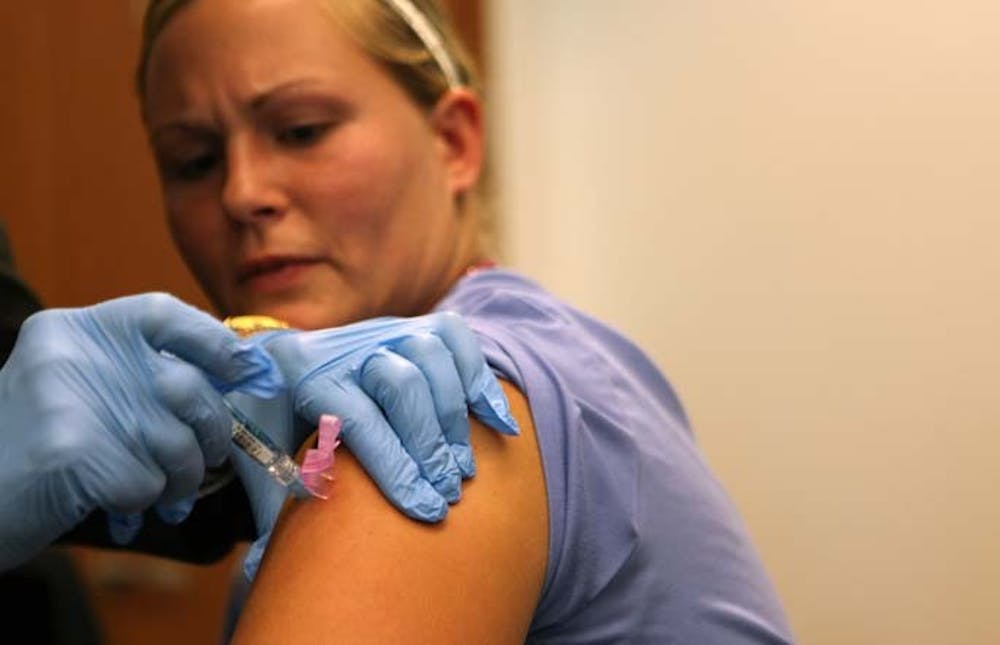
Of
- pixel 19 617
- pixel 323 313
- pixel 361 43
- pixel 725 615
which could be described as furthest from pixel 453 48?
pixel 19 617

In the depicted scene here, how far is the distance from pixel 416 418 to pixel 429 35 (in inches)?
21.7

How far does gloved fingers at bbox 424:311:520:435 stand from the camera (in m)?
0.68

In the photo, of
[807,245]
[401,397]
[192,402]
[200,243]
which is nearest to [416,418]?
[401,397]

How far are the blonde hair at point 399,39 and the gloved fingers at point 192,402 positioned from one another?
1.38 feet

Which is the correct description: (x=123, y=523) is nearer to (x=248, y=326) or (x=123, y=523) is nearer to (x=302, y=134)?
(x=248, y=326)

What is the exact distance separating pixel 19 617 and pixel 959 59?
1.36m

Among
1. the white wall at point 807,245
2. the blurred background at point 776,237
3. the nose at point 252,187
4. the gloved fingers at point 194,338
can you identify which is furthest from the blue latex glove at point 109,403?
the white wall at point 807,245

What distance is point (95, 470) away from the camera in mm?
652

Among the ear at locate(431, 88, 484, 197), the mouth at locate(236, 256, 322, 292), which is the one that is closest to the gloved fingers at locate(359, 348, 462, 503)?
the mouth at locate(236, 256, 322, 292)

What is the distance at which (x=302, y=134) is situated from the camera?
978 millimetres

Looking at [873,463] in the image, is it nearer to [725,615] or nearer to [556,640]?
[725,615]

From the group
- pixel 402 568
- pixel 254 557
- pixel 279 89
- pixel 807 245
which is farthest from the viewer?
pixel 807 245

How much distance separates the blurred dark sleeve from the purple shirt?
36cm

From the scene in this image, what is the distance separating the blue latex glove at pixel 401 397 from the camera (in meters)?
0.65
